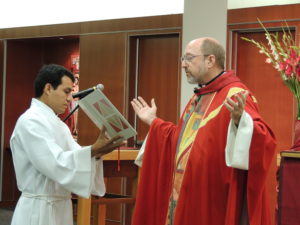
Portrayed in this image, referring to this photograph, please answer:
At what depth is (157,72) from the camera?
6.97 metres

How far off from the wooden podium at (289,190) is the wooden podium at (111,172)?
4.56 feet

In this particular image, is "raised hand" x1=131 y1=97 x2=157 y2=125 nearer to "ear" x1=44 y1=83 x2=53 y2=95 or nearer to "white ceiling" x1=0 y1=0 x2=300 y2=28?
"ear" x1=44 y1=83 x2=53 y2=95

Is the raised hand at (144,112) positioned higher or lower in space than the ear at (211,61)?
lower

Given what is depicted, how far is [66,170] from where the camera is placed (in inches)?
122

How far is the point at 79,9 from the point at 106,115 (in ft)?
15.1

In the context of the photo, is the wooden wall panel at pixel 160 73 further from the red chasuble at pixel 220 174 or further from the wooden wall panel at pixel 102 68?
the red chasuble at pixel 220 174

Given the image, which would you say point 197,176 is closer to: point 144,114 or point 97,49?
point 144,114

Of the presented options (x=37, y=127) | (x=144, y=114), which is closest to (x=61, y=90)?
(x=37, y=127)

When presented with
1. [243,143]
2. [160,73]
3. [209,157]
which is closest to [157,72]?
[160,73]

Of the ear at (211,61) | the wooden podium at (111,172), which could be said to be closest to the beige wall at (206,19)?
the wooden podium at (111,172)

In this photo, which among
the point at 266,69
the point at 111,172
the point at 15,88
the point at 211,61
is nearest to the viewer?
the point at 211,61

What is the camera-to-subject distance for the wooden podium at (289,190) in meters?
3.61

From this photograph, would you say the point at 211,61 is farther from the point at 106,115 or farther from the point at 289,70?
the point at 289,70

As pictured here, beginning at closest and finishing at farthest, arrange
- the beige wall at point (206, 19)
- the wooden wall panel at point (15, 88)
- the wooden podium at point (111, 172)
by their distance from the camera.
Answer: the wooden podium at point (111, 172) < the beige wall at point (206, 19) < the wooden wall panel at point (15, 88)
